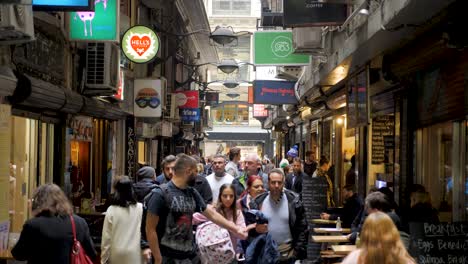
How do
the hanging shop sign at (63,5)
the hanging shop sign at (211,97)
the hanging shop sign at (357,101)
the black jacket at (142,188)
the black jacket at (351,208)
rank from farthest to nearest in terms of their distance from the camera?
1. the hanging shop sign at (211,97)
2. the black jacket at (351,208)
3. the hanging shop sign at (357,101)
4. the black jacket at (142,188)
5. the hanging shop sign at (63,5)

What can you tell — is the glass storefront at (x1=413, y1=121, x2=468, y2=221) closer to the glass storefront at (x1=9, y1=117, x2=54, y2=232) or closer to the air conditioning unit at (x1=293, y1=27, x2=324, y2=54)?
the air conditioning unit at (x1=293, y1=27, x2=324, y2=54)

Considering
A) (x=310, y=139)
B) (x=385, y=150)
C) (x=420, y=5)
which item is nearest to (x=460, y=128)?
(x=420, y=5)

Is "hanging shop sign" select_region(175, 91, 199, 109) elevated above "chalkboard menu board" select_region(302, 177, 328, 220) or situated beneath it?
elevated above

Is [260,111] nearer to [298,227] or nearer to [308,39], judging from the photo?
[308,39]

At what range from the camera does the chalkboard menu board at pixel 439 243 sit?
733 cm

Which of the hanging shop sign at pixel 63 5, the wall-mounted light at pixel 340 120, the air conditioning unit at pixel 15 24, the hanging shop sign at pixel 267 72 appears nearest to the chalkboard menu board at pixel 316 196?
the hanging shop sign at pixel 63 5

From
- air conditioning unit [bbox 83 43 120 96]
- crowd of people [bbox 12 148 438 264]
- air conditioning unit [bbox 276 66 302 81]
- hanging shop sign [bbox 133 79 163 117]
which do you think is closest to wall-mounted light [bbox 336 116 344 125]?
air conditioning unit [bbox 276 66 302 81]

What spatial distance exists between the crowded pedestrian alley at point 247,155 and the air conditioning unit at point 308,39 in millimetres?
28

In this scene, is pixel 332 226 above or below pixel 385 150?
below

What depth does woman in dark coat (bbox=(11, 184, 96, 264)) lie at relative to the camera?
20.4 feet

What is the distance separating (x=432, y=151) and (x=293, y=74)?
12.7m

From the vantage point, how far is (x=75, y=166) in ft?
47.8

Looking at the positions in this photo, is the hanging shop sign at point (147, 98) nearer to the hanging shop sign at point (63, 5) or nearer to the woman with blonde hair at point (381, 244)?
the hanging shop sign at point (63, 5)

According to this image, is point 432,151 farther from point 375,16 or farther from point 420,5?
point 420,5
